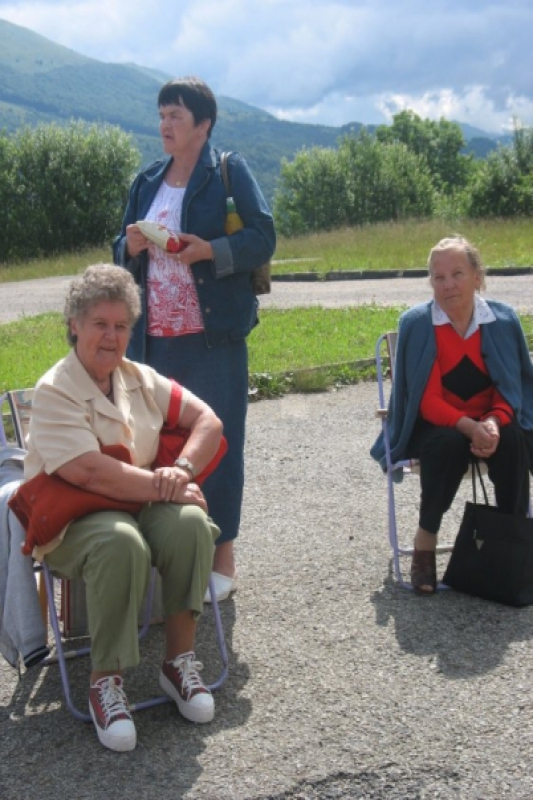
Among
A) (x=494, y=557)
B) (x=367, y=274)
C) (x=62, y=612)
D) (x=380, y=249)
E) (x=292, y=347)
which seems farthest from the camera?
(x=380, y=249)

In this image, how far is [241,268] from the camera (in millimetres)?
4918

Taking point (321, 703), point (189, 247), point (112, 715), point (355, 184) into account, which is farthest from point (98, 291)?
point (355, 184)

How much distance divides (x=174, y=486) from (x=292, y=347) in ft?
24.4

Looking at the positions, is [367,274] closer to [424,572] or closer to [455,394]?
[455,394]

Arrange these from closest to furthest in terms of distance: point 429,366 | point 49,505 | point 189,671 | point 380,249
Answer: point 49,505
point 189,671
point 429,366
point 380,249

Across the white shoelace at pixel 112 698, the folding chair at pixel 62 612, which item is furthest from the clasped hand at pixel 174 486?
the white shoelace at pixel 112 698

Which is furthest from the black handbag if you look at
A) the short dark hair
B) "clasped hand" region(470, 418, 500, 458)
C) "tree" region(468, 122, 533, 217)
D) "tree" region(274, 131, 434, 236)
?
"tree" region(274, 131, 434, 236)

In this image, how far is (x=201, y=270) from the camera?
16.1 ft

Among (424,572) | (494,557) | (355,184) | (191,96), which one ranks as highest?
(191,96)

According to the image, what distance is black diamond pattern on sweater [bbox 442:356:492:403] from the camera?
530cm

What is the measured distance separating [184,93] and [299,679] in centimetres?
247

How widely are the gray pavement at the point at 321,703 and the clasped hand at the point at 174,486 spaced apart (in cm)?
72

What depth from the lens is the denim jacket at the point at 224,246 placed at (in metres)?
4.91

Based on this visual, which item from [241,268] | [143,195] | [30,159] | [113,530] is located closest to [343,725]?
[113,530]
